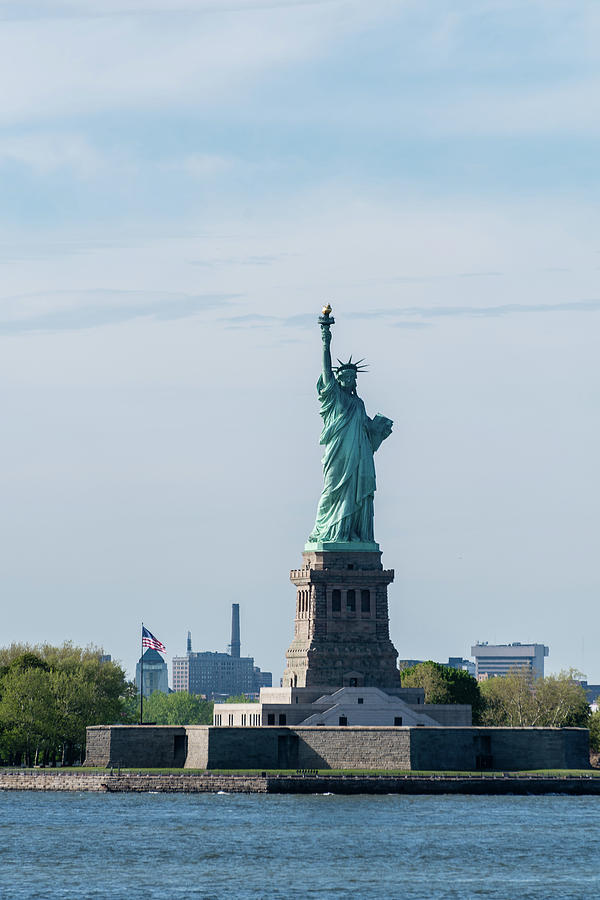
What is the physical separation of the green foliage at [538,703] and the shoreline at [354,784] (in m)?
33.9

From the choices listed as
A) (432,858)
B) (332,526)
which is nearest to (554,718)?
(332,526)

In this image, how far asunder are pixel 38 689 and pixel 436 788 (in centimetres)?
3422

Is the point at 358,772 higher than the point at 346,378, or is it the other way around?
the point at 346,378

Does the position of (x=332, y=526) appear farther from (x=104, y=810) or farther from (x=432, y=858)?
(x=432, y=858)

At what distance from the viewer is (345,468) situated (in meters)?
133

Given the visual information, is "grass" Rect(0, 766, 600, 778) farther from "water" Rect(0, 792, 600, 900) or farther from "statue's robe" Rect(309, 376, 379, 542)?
"statue's robe" Rect(309, 376, 379, 542)

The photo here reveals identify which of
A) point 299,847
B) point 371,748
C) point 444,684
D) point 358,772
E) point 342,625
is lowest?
point 299,847

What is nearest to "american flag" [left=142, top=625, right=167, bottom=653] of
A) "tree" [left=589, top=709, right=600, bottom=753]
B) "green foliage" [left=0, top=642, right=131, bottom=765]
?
"green foliage" [left=0, top=642, right=131, bottom=765]

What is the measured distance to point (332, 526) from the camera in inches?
5241

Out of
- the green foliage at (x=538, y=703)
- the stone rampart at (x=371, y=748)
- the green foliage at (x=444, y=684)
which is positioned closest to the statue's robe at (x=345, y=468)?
the stone rampart at (x=371, y=748)

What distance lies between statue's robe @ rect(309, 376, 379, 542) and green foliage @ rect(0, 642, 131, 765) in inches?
805

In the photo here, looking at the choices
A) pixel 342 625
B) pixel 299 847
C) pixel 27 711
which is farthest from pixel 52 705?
pixel 299 847

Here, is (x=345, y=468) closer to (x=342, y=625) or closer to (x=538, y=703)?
(x=342, y=625)

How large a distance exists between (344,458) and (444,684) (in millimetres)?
23898
